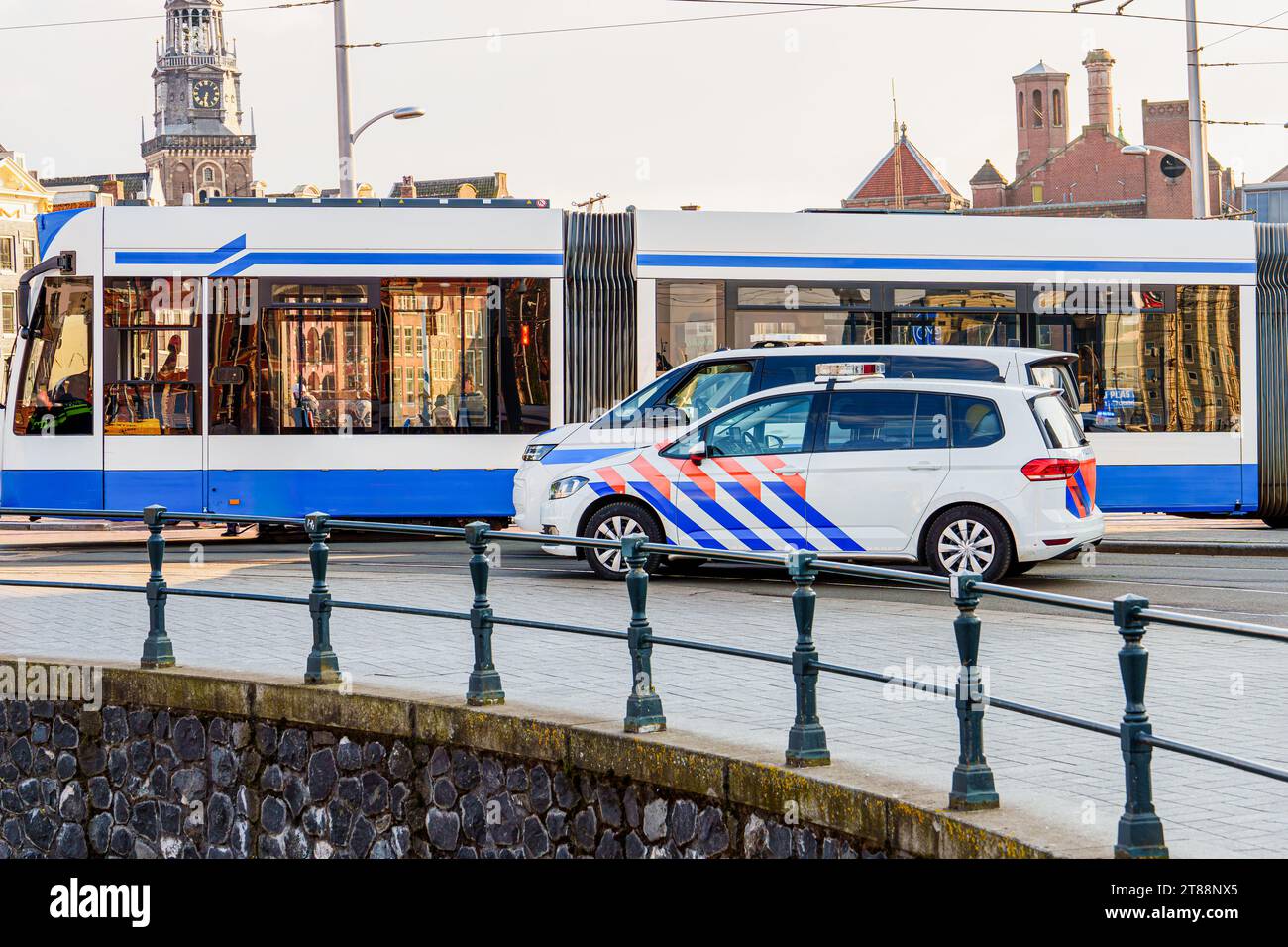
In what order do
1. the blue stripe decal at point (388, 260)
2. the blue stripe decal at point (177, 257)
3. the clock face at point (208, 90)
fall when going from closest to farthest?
the blue stripe decal at point (177, 257) → the blue stripe decal at point (388, 260) → the clock face at point (208, 90)

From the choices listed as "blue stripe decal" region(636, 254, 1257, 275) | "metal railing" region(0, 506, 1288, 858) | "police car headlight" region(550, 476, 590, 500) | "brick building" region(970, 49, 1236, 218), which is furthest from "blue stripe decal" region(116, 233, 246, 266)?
"brick building" region(970, 49, 1236, 218)

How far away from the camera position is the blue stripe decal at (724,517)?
44.2 feet

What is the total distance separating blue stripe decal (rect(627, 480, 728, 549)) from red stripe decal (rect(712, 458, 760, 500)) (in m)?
0.48

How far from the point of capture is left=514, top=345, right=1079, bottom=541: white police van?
14.7 metres

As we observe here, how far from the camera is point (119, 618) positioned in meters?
11.6

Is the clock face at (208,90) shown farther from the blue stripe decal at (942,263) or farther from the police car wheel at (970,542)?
the police car wheel at (970,542)

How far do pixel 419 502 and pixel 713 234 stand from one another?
385 centimetres

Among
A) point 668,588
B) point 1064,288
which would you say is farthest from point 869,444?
point 1064,288

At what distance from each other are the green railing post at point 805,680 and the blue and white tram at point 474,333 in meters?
10.4

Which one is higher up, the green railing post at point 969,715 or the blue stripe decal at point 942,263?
the blue stripe decal at point 942,263

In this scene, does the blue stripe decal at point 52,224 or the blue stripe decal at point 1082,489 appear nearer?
the blue stripe decal at point 1082,489

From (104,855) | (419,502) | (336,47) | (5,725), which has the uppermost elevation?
(336,47)

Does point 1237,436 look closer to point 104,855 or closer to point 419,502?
point 419,502

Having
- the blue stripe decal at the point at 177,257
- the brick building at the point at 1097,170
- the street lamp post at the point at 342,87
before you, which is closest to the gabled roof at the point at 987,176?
the brick building at the point at 1097,170
